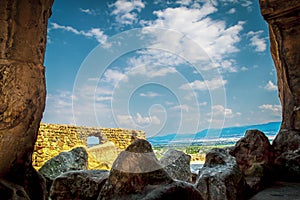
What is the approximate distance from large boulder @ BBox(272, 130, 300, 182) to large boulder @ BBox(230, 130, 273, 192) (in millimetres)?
157

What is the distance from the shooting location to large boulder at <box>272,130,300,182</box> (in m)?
3.72

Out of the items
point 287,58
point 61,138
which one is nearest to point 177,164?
point 287,58

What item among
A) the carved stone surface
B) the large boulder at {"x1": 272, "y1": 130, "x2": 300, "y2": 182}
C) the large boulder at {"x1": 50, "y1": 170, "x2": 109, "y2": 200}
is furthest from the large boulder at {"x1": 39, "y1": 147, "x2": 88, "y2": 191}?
the carved stone surface

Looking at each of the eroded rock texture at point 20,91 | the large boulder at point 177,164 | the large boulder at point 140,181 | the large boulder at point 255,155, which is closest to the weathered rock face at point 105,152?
the large boulder at point 177,164

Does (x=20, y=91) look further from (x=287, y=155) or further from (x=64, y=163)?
(x=287, y=155)

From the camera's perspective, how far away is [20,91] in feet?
4.50

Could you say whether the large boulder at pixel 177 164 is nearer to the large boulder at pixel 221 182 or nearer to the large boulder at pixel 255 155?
the large boulder at pixel 255 155

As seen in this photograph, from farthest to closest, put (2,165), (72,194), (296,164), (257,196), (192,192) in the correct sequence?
(296,164)
(257,196)
(72,194)
(192,192)
(2,165)

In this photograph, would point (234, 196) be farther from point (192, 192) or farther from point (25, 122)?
point (25, 122)

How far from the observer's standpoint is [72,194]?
1.95 m

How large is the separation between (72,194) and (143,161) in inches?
28.9

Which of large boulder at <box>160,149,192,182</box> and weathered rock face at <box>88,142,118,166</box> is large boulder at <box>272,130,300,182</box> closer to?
large boulder at <box>160,149,192,182</box>

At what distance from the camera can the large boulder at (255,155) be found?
3.49 meters

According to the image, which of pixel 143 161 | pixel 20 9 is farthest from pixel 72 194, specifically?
pixel 20 9
